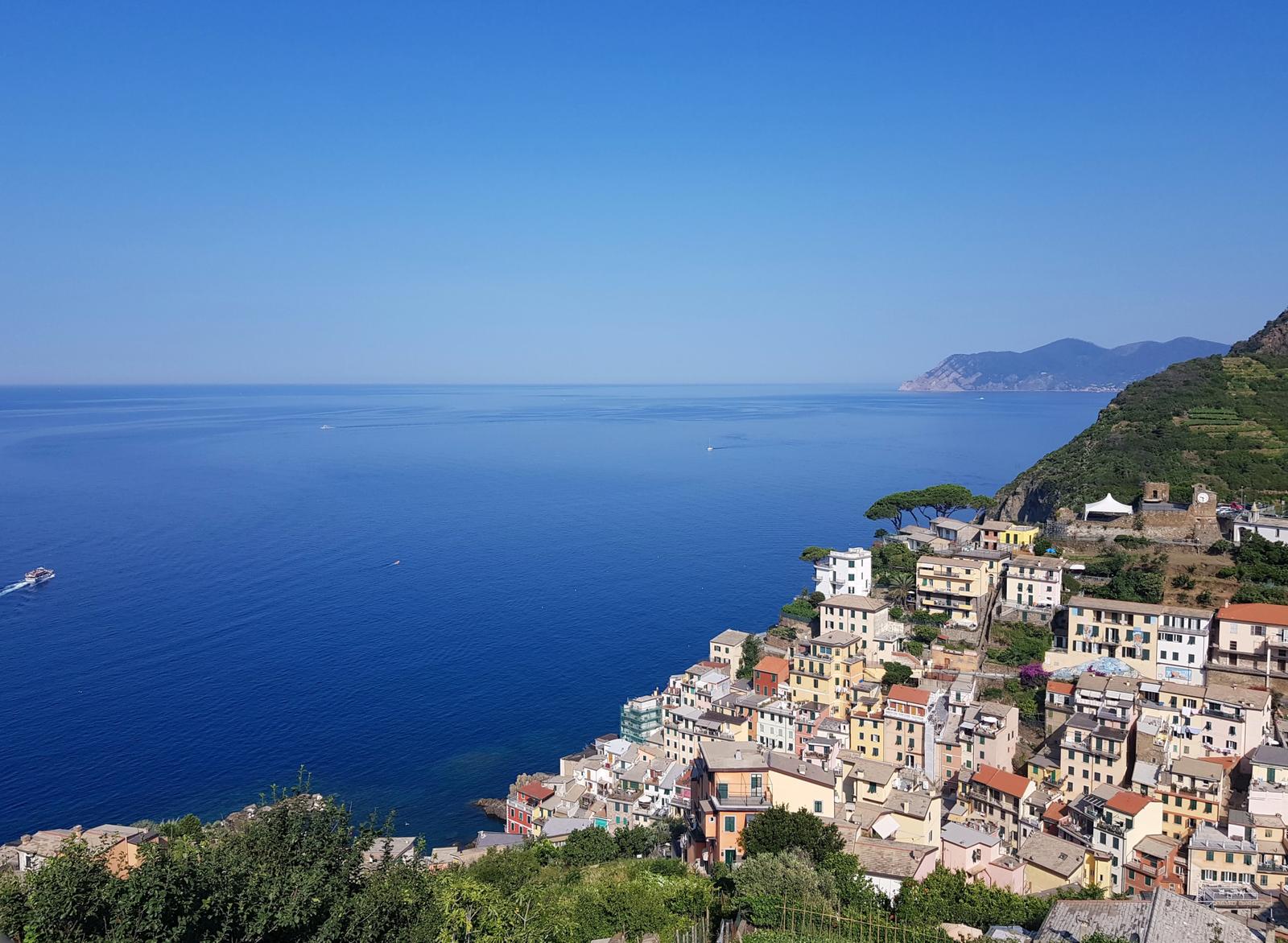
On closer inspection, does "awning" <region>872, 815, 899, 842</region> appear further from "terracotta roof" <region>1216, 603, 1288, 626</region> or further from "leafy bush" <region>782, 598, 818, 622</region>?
"terracotta roof" <region>1216, 603, 1288, 626</region>

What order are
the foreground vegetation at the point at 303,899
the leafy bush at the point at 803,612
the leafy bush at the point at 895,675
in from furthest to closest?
the leafy bush at the point at 803,612 < the leafy bush at the point at 895,675 < the foreground vegetation at the point at 303,899

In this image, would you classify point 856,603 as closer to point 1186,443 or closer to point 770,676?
point 770,676

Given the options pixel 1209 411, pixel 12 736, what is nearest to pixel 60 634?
pixel 12 736

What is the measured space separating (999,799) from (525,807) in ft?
45.7

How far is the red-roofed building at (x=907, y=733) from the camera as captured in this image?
23.6m

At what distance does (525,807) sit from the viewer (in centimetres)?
2631

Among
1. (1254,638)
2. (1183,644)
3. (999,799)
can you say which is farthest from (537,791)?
(1254,638)

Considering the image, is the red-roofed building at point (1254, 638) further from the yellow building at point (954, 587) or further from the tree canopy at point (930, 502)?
the tree canopy at point (930, 502)

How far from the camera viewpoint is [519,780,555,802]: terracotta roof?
26344 mm

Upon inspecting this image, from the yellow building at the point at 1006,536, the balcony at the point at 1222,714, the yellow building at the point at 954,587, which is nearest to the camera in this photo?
the balcony at the point at 1222,714

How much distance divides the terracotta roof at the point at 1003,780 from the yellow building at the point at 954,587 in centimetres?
742

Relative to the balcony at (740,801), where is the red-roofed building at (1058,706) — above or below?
above

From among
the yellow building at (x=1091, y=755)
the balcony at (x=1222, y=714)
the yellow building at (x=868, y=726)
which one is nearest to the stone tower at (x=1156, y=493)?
the balcony at (x=1222, y=714)

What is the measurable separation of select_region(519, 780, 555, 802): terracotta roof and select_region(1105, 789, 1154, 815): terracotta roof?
15.7 meters
